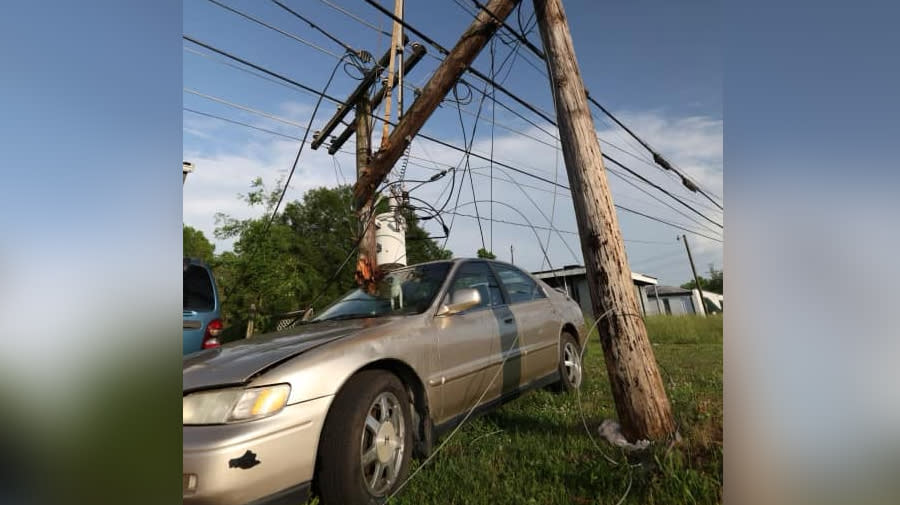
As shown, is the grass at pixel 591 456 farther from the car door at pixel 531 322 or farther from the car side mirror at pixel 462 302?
the car side mirror at pixel 462 302

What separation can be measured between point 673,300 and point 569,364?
61.3 inches

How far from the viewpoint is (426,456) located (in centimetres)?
218

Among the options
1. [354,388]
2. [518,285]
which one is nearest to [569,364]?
[518,285]

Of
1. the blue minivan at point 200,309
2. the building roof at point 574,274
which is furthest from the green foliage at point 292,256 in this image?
the building roof at point 574,274

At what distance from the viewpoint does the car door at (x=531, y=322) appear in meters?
3.15

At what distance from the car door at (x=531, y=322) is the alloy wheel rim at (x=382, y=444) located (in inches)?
48.5

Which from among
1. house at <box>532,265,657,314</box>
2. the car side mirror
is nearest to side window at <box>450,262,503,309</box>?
the car side mirror

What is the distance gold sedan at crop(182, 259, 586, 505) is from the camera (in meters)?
1.53

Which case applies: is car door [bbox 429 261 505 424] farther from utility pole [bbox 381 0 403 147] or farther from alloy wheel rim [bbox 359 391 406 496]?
utility pole [bbox 381 0 403 147]
